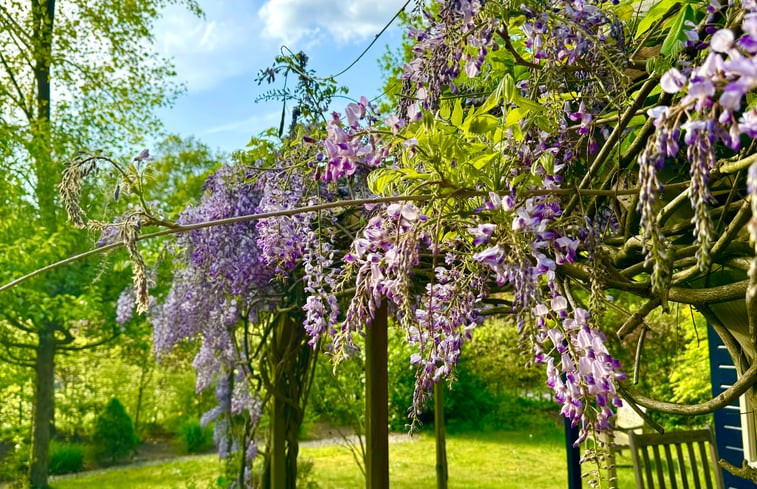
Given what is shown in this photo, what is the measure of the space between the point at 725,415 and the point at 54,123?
778cm

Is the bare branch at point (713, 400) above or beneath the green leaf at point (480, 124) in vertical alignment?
beneath

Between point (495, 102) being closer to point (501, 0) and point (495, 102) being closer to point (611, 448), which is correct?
point (501, 0)

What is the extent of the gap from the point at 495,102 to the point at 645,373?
8271 millimetres

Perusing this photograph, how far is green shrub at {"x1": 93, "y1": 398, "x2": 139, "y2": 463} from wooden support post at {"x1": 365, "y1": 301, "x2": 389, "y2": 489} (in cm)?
715

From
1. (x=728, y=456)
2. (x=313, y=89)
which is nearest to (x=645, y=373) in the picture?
(x=728, y=456)

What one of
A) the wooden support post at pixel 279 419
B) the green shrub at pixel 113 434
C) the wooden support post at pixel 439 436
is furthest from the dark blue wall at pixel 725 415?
the green shrub at pixel 113 434

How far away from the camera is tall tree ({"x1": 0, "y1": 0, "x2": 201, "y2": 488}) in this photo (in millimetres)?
6977

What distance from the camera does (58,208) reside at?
7562mm

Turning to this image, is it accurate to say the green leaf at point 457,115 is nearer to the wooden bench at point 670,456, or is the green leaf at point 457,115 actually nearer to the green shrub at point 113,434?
the wooden bench at point 670,456

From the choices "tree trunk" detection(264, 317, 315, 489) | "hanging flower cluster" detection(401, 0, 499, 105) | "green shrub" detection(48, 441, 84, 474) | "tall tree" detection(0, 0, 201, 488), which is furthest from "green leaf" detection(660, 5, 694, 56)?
"green shrub" detection(48, 441, 84, 474)

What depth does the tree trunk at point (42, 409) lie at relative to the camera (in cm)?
726

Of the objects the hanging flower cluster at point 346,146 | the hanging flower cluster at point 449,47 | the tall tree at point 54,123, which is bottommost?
the hanging flower cluster at point 346,146

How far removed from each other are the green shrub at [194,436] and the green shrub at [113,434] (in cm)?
66

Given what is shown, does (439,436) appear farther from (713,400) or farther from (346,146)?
(346,146)
